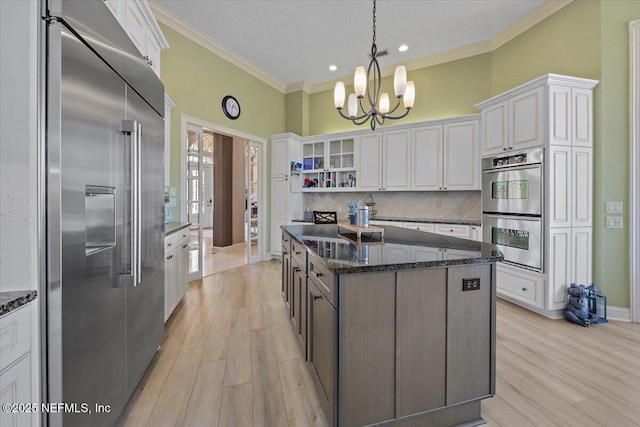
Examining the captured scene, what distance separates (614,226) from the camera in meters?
2.93

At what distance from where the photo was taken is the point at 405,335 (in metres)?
1.38

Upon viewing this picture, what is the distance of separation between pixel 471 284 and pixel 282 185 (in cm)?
454

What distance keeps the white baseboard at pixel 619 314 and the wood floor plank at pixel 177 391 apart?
404 cm

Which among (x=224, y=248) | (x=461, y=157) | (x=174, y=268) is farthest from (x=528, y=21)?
(x=224, y=248)

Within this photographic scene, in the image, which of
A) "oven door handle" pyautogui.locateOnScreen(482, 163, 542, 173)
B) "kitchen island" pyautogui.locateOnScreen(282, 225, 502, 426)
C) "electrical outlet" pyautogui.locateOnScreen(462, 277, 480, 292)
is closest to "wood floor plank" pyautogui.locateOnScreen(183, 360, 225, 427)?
"kitchen island" pyautogui.locateOnScreen(282, 225, 502, 426)

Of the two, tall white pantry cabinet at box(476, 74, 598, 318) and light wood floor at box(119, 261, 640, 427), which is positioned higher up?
tall white pantry cabinet at box(476, 74, 598, 318)

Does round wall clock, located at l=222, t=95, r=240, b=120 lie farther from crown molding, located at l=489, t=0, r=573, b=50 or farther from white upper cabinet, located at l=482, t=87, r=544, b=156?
crown molding, located at l=489, t=0, r=573, b=50

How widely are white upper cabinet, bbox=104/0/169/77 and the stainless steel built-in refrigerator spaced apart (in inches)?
27.6

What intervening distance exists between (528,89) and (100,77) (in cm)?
388

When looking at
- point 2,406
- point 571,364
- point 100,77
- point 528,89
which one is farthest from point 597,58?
point 2,406

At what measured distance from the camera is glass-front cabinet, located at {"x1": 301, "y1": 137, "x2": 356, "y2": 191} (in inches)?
213

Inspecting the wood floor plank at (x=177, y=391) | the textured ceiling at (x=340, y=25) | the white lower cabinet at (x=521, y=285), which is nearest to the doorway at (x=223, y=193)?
the textured ceiling at (x=340, y=25)

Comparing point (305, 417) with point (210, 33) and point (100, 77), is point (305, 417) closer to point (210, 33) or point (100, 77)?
point (100, 77)

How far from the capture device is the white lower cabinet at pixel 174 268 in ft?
8.44
